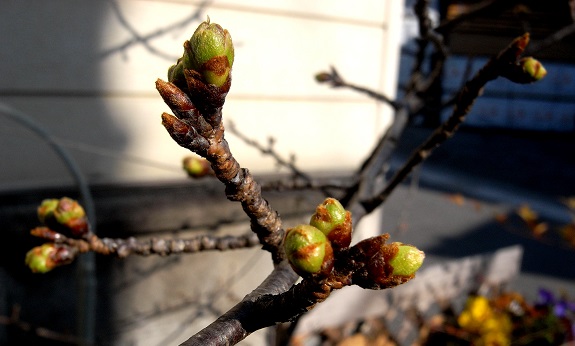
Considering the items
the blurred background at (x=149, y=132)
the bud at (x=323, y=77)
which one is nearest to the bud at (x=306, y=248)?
the bud at (x=323, y=77)

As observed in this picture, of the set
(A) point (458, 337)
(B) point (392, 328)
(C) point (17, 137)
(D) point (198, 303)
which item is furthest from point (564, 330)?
(C) point (17, 137)

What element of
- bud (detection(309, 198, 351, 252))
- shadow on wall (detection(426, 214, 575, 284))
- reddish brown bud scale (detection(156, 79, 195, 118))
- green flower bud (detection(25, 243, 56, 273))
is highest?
reddish brown bud scale (detection(156, 79, 195, 118))

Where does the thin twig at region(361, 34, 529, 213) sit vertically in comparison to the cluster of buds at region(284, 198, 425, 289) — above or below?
above

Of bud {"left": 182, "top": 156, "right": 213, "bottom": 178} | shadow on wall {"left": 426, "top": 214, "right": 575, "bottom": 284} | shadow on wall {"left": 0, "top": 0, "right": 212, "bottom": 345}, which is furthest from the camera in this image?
shadow on wall {"left": 426, "top": 214, "right": 575, "bottom": 284}

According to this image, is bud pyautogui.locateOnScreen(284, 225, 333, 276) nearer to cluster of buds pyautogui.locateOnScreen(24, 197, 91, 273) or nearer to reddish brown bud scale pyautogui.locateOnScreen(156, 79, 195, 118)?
reddish brown bud scale pyautogui.locateOnScreen(156, 79, 195, 118)

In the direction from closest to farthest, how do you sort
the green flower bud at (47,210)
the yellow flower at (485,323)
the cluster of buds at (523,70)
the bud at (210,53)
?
the bud at (210,53), the cluster of buds at (523,70), the green flower bud at (47,210), the yellow flower at (485,323)

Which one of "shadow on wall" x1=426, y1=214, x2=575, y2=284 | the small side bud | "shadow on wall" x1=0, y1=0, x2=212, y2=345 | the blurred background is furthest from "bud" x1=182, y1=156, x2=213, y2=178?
"shadow on wall" x1=426, y1=214, x2=575, y2=284

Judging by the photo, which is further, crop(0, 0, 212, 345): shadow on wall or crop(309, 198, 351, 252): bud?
crop(0, 0, 212, 345): shadow on wall

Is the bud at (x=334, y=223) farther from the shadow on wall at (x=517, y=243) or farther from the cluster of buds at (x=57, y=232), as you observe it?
the shadow on wall at (x=517, y=243)
